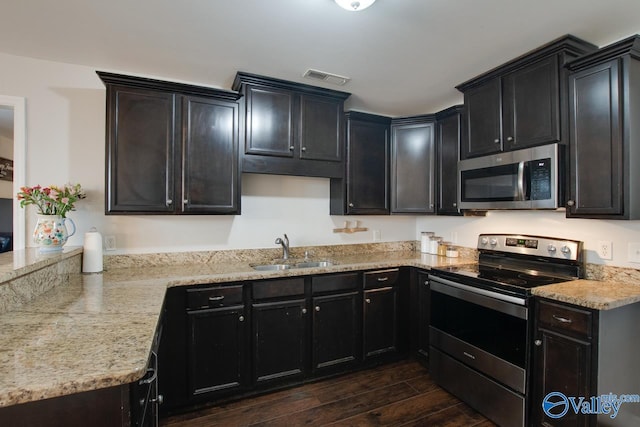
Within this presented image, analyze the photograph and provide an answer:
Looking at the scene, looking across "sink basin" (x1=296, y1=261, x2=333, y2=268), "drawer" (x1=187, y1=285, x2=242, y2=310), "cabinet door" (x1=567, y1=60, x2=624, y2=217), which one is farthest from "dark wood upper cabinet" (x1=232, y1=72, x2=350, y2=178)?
"cabinet door" (x1=567, y1=60, x2=624, y2=217)

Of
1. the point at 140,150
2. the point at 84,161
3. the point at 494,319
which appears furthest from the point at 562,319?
the point at 84,161

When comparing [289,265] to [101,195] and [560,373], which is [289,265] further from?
[560,373]

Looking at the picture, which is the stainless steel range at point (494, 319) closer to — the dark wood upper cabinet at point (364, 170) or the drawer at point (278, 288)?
the dark wood upper cabinet at point (364, 170)

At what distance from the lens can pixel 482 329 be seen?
7.01 ft

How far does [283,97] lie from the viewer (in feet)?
8.52

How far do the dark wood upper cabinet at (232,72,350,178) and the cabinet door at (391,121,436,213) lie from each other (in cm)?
65

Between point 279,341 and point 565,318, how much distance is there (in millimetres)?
1804

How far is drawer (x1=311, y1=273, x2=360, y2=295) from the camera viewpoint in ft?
8.12

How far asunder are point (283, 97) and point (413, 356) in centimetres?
255

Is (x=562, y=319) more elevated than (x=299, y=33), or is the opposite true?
(x=299, y=33)

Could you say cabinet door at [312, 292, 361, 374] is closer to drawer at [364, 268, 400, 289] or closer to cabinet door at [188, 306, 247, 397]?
drawer at [364, 268, 400, 289]

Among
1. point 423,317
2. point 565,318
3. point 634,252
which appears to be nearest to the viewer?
point 565,318

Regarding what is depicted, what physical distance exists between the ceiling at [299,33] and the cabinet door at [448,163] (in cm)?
47

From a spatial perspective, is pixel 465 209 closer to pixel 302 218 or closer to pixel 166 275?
pixel 302 218
